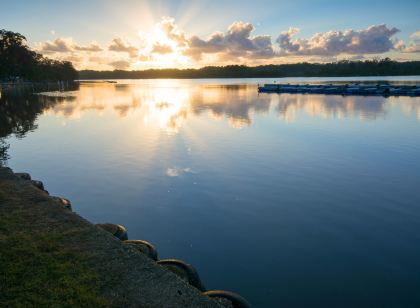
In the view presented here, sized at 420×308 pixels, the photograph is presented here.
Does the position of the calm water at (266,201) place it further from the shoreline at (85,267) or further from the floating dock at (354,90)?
the floating dock at (354,90)

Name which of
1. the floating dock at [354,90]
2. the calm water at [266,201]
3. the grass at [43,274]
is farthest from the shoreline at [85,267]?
the floating dock at [354,90]

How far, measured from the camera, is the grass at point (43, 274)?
21.2 ft

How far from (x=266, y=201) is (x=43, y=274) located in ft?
36.2

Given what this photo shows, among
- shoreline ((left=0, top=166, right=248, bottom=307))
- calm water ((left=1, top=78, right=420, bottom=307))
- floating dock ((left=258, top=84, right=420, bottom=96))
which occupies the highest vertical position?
floating dock ((left=258, top=84, right=420, bottom=96))

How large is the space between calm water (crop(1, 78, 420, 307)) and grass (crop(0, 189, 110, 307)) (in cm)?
414

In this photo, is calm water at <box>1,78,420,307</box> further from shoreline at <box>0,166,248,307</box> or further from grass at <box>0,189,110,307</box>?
grass at <box>0,189,110,307</box>

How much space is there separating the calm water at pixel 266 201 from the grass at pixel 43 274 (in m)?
4.14

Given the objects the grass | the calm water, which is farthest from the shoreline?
the calm water

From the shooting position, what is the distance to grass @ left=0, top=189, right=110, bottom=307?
21.2 feet

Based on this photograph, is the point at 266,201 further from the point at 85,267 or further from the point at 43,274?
the point at 43,274

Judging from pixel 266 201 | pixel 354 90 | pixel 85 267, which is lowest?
pixel 266 201

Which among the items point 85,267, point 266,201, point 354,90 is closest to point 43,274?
point 85,267

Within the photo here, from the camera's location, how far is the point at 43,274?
7.31 metres

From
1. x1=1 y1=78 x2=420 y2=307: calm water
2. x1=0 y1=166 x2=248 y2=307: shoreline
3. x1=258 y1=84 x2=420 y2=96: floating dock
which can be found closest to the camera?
x1=0 y1=166 x2=248 y2=307: shoreline
